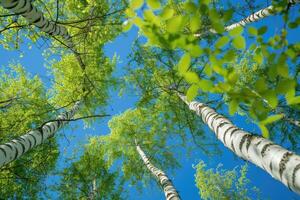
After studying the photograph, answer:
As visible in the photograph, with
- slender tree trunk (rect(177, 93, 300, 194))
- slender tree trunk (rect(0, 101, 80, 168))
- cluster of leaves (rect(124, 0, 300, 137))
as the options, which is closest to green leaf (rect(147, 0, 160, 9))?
cluster of leaves (rect(124, 0, 300, 137))

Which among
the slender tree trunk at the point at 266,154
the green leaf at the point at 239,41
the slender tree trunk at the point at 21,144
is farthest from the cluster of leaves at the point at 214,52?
the slender tree trunk at the point at 21,144

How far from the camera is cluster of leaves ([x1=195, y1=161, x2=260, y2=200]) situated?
17.1 m

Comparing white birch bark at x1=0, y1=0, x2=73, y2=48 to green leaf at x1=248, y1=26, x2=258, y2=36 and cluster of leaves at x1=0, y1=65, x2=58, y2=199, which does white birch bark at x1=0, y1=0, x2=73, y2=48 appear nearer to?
green leaf at x1=248, y1=26, x2=258, y2=36

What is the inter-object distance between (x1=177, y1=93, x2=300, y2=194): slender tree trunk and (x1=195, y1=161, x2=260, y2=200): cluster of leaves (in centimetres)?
1440

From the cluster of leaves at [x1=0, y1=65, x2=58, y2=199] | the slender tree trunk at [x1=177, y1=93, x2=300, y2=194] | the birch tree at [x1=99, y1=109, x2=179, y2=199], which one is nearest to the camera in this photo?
the slender tree trunk at [x1=177, y1=93, x2=300, y2=194]

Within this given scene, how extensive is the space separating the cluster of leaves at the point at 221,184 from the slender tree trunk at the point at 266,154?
1440cm

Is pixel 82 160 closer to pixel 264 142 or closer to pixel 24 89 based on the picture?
pixel 24 89

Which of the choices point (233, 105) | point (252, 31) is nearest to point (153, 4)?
point (252, 31)

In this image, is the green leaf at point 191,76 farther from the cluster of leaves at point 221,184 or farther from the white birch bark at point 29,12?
the cluster of leaves at point 221,184

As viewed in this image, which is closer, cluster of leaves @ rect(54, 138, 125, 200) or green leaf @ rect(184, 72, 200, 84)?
green leaf @ rect(184, 72, 200, 84)

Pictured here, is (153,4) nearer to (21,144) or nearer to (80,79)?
(21,144)

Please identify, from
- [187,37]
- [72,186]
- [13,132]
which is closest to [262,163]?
[187,37]

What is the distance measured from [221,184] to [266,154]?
16.4 m

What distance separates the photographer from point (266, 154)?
2297 mm
